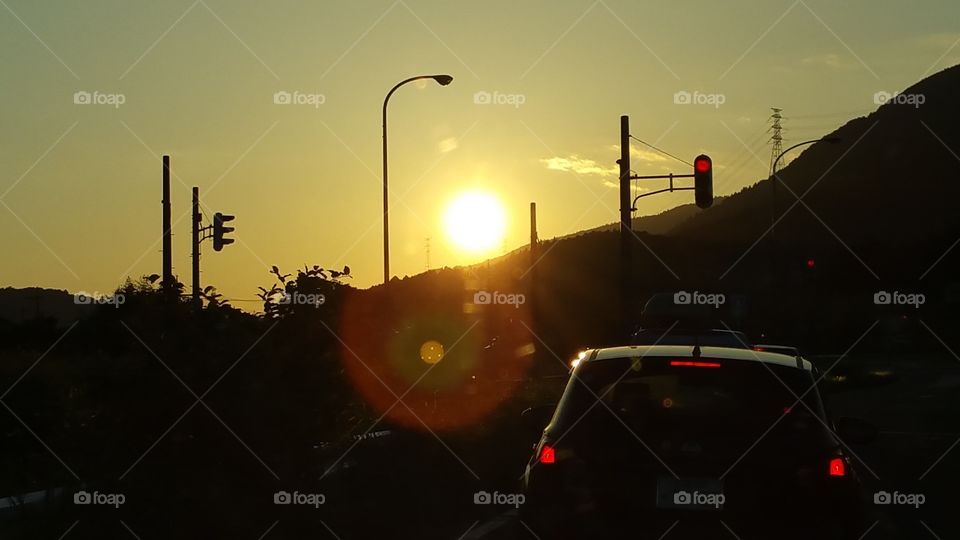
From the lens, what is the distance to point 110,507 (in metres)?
9.69

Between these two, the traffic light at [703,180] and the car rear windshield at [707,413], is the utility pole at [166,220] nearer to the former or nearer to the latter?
the traffic light at [703,180]

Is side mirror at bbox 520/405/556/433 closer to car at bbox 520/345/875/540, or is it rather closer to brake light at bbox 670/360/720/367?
brake light at bbox 670/360/720/367

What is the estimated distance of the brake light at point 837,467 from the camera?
671cm

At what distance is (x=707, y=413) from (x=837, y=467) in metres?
0.87

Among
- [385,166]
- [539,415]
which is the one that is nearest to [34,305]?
[385,166]

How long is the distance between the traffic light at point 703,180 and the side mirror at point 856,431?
19835mm

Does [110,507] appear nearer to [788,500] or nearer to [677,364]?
[677,364]

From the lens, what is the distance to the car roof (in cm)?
748

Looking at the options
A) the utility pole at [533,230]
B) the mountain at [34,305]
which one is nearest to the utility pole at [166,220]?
the mountain at [34,305]

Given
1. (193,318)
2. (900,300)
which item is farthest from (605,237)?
(193,318)

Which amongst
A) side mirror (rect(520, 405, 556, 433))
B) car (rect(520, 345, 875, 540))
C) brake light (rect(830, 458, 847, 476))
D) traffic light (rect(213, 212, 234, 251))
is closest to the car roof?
car (rect(520, 345, 875, 540))

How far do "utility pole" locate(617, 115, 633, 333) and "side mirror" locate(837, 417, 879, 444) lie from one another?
857 inches

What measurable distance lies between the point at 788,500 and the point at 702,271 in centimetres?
14401

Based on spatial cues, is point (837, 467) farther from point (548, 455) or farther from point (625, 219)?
point (625, 219)
